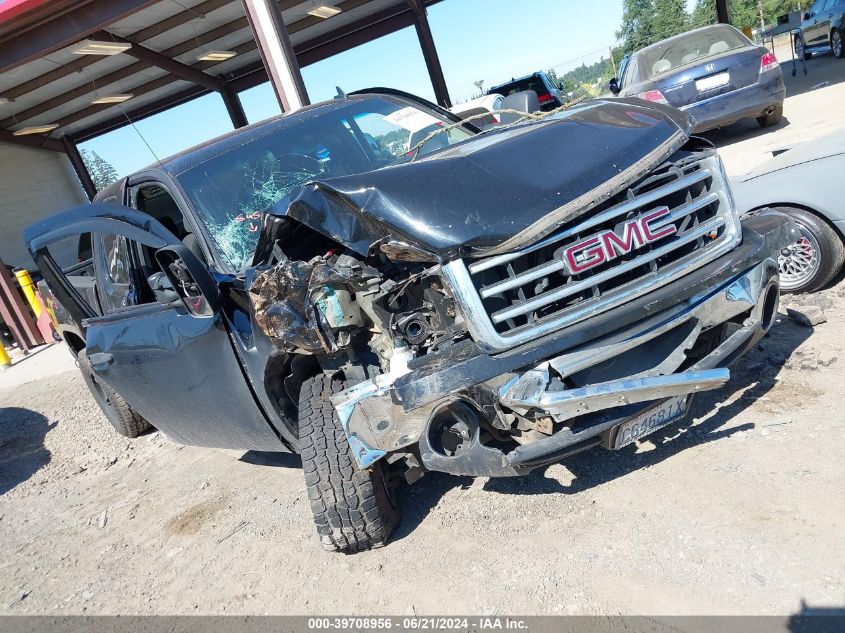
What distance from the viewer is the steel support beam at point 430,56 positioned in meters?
18.2

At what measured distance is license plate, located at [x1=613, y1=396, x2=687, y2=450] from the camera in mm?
2496

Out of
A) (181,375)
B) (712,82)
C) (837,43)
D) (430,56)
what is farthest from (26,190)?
(837,43)

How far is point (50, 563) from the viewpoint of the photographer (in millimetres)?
3803

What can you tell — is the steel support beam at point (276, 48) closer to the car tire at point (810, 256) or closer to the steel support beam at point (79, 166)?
the car tire at point (810, 256)

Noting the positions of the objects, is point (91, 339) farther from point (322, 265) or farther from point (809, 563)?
point (809, 563)

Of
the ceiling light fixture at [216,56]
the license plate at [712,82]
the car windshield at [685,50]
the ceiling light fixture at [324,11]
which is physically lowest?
the license plate at [712,82]

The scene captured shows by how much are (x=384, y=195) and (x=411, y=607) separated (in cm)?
160

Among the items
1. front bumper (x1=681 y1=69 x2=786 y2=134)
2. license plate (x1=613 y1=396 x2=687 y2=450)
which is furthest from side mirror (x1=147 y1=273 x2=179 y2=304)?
front bumper (x1=681 y1=69 x2=786 y2=134)

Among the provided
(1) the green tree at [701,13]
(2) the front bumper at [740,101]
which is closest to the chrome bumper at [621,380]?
(2) the front bumper at [740,101]

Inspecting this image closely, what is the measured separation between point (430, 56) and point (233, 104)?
614 cm

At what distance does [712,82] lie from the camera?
26.9 ft

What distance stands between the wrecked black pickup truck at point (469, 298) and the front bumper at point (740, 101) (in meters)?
5.83

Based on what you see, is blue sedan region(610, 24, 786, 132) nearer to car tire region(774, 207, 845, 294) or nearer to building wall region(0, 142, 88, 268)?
car tire region(774, 207, 845, 294)

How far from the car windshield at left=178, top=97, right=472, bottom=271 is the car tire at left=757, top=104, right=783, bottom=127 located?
22.7 feet
